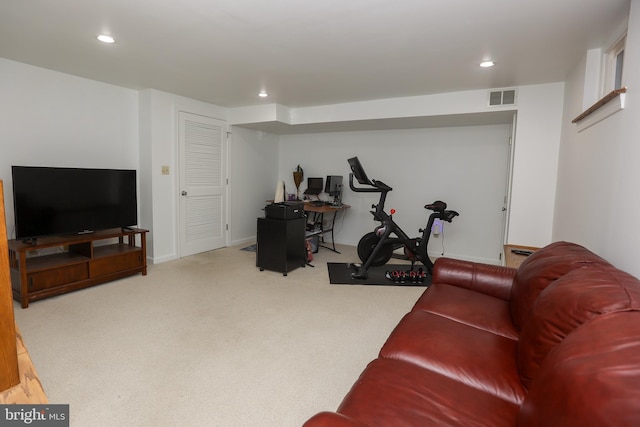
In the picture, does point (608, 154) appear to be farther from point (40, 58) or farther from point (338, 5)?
point (40, 58)

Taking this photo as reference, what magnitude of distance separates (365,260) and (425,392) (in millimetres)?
3154

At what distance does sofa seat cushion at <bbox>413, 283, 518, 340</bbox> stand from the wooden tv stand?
331 centimetres

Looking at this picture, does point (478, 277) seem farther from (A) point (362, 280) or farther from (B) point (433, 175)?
(B) point (433, 175)

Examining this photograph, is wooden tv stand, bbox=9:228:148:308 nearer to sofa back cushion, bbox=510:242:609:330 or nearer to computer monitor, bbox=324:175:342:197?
computer monitor, bbox=324:175:342:197

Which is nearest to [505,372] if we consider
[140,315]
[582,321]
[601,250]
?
[582,321]

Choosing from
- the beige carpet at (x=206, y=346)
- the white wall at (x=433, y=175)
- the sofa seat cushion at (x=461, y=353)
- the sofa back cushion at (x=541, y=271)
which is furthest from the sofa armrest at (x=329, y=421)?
the white wall at (x=433, y=175)

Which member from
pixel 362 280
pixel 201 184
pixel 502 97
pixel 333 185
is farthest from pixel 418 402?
pixel 333 185

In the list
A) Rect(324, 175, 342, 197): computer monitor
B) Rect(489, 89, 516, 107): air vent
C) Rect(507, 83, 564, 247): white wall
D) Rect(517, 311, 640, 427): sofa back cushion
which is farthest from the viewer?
Rect(324, 175, 342, 197): computer monitor

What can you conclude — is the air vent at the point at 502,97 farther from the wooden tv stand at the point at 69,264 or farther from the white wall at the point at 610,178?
the wooden tv stand at the point at 69,264

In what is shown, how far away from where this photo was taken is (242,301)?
3252 millimetres

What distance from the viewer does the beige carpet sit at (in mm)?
1772

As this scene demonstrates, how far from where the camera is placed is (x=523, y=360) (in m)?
1.30

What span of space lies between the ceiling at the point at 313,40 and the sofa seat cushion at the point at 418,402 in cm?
208

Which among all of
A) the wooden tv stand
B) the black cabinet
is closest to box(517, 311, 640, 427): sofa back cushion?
the black cabinet
